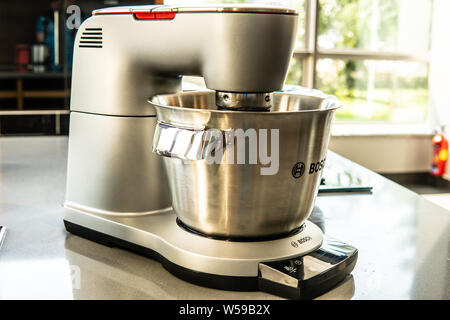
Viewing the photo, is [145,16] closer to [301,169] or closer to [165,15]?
[165,15]

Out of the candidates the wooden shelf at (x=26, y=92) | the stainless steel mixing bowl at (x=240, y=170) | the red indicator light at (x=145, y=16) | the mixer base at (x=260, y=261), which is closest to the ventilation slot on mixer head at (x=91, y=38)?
the red indicator light at (x=145, y=16)

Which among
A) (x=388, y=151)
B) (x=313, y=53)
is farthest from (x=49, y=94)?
(x=388, y=151)

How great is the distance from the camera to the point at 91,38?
770 millimetres

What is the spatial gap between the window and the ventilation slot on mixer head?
11.3 ft

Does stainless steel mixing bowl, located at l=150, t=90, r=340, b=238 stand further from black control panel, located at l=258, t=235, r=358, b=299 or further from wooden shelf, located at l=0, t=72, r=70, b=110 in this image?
wooden shelf, located at l=0, t=72, r=70, b=110

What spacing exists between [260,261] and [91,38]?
42 centimetres

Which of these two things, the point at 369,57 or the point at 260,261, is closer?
the point at 260,261

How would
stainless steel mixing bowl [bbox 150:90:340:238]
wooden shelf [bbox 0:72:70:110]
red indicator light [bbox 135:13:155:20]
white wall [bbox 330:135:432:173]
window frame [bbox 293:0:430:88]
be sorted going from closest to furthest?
stainless steel mixing bowl [bbox 150:90:340:238] → red indicator light [bbox 135:13:155:20] → wooden shelf [bbox 0:72:70:110] → window frame [bbox 293:0:430:88] → white wall [bbox 330:135:432:173]

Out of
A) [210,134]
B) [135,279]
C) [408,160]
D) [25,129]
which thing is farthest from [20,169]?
[408,160]

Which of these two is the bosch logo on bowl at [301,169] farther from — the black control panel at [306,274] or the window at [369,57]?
the window at [369,57]

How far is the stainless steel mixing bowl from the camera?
59 centimetres

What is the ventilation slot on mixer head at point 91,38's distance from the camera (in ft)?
2.49

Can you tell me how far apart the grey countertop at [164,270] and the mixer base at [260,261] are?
15 mm

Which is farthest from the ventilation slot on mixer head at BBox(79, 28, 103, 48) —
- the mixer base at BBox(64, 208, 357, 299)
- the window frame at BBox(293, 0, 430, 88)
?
the window frame at BBox(293, 0, 430, 88)
